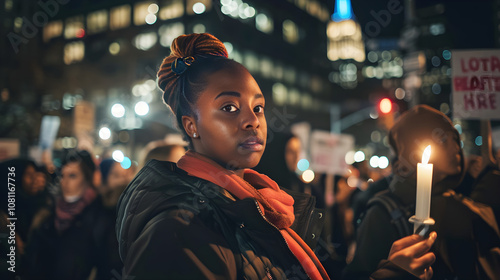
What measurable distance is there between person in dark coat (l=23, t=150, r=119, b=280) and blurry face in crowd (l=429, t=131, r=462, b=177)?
3.19m

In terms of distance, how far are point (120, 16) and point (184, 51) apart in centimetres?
4476

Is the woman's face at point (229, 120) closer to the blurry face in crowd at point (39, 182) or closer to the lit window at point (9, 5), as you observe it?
the blurry face in crowd at point (39, 182)

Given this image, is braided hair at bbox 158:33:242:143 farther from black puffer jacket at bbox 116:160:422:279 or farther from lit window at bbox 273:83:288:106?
lit window at bbox 273:83:288:106

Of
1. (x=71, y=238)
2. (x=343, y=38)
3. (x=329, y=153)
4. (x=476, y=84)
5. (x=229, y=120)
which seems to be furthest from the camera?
(x=343, y=38)

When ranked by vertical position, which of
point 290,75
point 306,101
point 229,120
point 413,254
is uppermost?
point 290,75

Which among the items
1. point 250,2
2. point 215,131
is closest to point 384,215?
point 215,131

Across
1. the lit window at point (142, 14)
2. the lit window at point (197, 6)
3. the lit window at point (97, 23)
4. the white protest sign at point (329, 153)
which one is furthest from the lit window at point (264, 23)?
the white protest sign at point (329, 153)

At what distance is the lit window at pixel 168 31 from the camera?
35200 millimetres

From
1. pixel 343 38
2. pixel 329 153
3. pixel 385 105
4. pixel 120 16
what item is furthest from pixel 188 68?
pixel 343 38

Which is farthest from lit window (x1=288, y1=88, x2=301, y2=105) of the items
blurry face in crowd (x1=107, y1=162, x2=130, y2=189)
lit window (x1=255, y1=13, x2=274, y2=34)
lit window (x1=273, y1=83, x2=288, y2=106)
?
blurry face in crowd (x1=107, y1=162, x2=130, y2=189)

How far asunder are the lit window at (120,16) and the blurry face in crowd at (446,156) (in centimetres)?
4321

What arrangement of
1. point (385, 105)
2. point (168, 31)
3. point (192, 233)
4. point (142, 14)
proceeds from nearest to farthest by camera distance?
point (192, 233)
point (385, 105)
point (168, 31)
point (142, 14)

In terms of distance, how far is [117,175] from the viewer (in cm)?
564

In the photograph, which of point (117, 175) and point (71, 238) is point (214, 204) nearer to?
point (71, 238)
